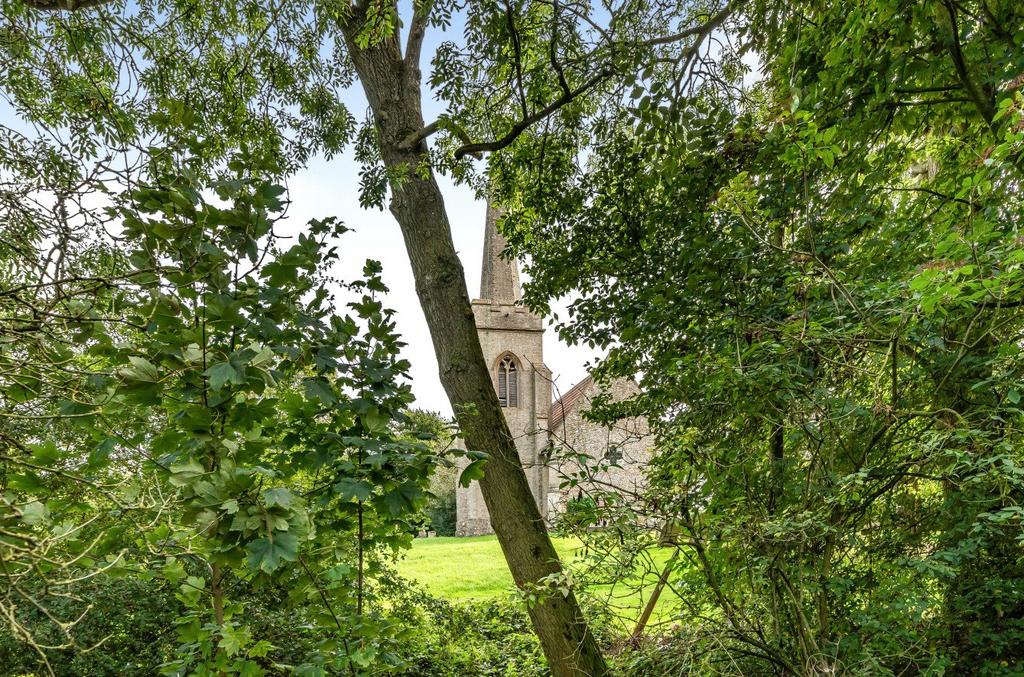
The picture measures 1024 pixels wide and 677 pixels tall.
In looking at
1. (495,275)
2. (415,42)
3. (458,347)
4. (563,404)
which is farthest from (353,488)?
(495,275)

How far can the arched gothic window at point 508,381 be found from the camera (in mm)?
27719

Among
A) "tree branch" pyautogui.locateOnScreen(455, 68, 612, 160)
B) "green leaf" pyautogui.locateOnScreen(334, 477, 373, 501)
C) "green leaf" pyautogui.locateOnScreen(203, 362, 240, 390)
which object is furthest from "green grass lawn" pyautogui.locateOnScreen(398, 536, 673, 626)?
"green leaf" pyautogui.locateOnScreen(203, 362, 240, 390)

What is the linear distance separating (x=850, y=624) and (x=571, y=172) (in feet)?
11.7

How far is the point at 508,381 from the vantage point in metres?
28.0

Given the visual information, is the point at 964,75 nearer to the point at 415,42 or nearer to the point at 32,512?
the point at 415,42

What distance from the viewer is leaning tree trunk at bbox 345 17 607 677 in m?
3.84

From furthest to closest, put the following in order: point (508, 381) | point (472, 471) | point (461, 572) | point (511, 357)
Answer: point (508, 381) < point (511, 357) < point (461, 572) < point (472, 471)

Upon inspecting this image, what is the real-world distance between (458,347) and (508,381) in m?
23.7

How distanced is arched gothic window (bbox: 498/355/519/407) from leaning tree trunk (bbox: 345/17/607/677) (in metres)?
23.0

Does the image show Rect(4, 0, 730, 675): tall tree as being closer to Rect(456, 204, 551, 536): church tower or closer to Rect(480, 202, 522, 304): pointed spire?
Rect(456, 204, 551, 536): church tower

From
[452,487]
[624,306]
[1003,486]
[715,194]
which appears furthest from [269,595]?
[452,487]

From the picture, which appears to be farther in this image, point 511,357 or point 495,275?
point 495,275

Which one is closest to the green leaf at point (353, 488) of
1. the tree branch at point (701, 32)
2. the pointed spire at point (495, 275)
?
the tree branch at point (701, 32)

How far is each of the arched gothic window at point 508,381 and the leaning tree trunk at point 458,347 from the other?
2298 cm
